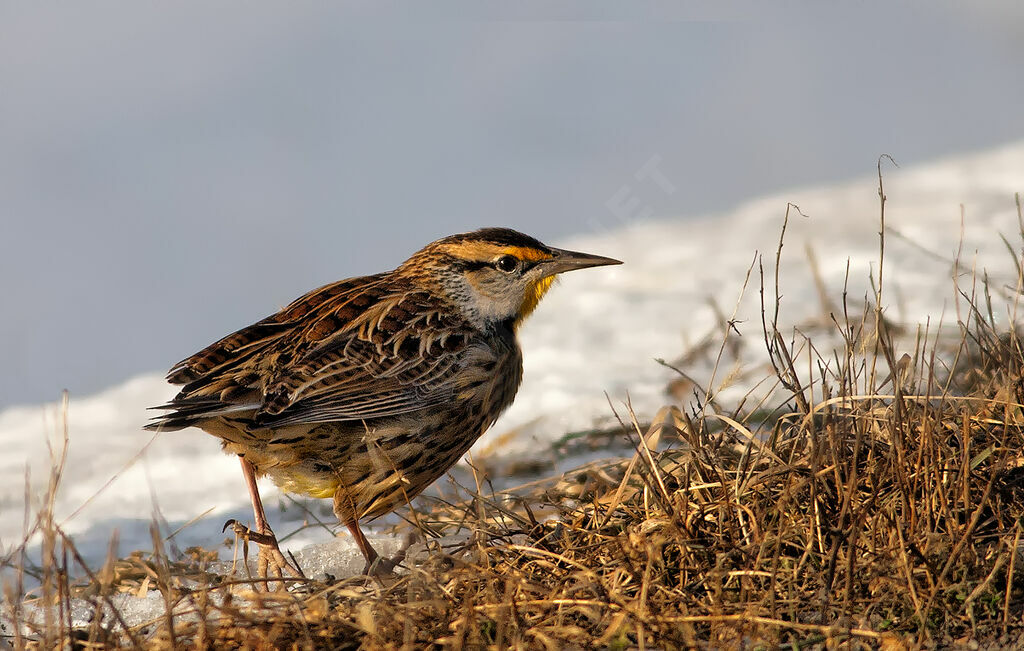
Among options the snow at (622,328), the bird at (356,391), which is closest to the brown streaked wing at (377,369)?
the bird at (356,391)

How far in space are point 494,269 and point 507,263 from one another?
0.07 m

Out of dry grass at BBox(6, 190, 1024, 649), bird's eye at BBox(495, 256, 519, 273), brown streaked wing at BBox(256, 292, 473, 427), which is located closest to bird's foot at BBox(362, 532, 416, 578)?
dry grass at BBox(6, 190, 1024, 649)

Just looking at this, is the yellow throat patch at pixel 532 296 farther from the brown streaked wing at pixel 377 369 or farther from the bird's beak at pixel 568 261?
the brown streaked wing at pixel 377 369

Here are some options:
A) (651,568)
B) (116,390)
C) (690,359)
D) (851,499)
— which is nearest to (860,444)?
(851,499)

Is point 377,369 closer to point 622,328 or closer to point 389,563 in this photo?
point 389,563

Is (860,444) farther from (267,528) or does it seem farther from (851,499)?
(267,528)

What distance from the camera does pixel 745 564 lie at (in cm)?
380

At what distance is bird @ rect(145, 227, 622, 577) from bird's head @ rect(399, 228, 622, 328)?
0.03 feet

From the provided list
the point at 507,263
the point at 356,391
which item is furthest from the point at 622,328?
the point at 356,391

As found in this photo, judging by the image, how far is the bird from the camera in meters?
4.51

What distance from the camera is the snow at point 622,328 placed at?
6328 mm

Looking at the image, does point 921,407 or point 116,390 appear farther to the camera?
point 116,390

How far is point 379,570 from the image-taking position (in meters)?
4.55

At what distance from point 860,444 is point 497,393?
174cm
